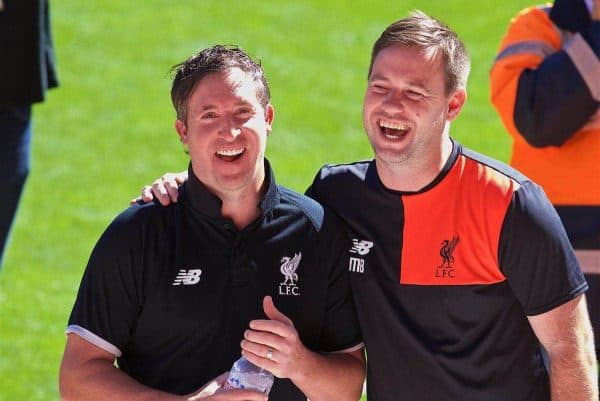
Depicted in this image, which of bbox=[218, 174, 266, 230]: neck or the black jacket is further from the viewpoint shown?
the black jacket

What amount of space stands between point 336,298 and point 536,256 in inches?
24.8

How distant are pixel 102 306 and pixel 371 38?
22.6ft

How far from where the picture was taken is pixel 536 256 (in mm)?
3900

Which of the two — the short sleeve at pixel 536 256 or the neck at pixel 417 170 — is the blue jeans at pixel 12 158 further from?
the short sleeve at pixel 536 256

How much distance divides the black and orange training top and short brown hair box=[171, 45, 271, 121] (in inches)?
19.9

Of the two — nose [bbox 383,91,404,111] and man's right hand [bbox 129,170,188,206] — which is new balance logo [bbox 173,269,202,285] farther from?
nose [bbox 383,91,404,111]

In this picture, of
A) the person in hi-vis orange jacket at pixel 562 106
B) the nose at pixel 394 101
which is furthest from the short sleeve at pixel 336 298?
the person in hi-vis orange jacket at pixel 562 106

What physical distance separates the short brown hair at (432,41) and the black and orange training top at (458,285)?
24cm

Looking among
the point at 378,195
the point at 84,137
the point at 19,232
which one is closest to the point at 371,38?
the point at 84,137

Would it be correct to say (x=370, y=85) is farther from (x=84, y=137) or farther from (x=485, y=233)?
(x=84, y=137)

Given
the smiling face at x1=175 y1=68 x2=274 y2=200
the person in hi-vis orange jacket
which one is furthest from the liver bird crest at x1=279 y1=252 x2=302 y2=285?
the person in hi-vis orange jacket

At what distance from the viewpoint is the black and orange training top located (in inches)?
155

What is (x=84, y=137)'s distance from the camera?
9.42 metres

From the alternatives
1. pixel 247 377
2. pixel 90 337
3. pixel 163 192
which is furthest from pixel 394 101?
pixel 90 337
